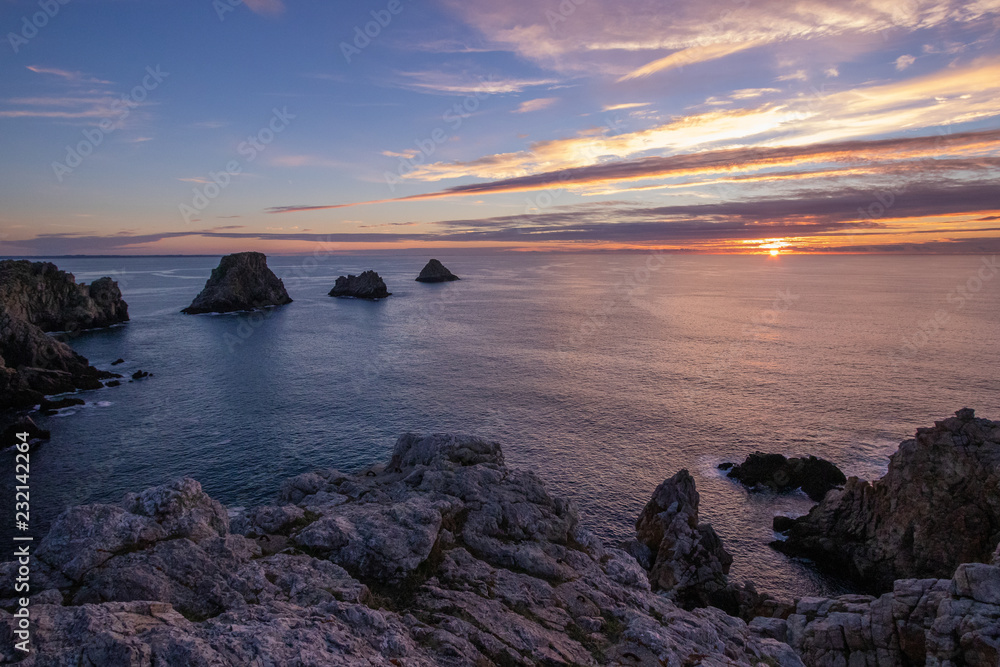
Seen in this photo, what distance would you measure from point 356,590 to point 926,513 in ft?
152

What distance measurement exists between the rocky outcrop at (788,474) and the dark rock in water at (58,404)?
97752mm

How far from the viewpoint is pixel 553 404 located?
266 feet

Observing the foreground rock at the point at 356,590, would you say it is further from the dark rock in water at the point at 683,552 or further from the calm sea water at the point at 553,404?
the calm sea water at the point at 553,404

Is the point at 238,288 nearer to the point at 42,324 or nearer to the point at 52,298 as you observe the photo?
the point at 52,298

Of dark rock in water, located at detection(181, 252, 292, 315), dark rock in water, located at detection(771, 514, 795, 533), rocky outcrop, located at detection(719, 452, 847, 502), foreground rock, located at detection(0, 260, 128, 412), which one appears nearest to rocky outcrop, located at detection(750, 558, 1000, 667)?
dark rock in water, located at detection(771, 514, 795, 533)

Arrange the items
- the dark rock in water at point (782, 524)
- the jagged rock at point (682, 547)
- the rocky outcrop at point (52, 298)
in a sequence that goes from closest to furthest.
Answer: the jagged rock at point (682, 547) < the dark rock in water at point (782, 524) < the rocky outcrop at point (52, 298)

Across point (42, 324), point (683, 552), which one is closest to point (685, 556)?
point (683, 552)

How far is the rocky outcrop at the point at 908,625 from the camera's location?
21203mm

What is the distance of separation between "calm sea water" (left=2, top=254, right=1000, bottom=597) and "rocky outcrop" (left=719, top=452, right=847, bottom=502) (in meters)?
2.26

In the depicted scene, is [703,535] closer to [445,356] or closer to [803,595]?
[803,595]

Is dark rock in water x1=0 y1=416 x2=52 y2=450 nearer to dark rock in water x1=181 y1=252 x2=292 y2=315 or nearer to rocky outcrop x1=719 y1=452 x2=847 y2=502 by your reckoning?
rocky outcrop x1=719 y1=452 x2=847 y2=502

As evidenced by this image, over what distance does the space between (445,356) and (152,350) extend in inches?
2746

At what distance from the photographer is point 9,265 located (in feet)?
410

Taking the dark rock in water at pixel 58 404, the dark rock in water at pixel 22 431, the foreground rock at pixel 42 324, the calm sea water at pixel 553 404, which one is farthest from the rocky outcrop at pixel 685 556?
the dark rock in water at pixel 58 404
